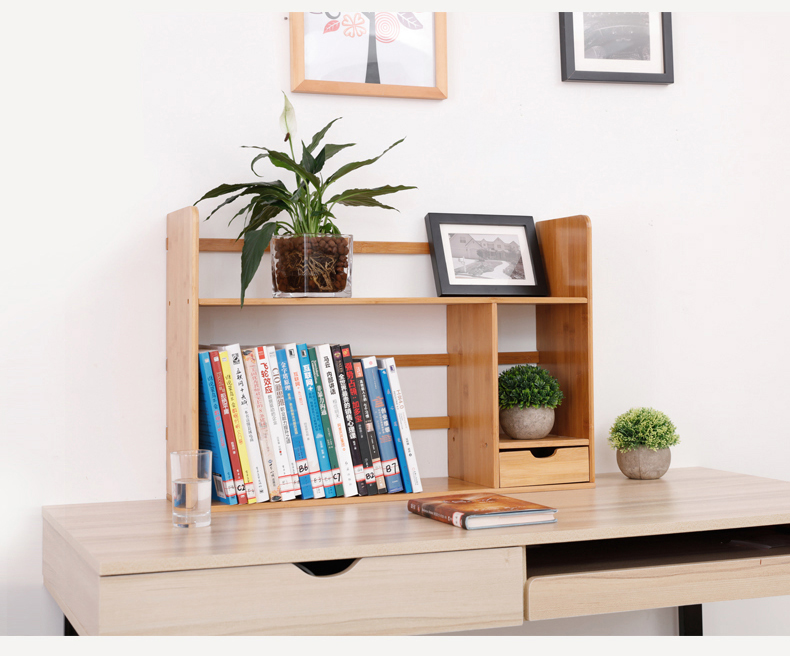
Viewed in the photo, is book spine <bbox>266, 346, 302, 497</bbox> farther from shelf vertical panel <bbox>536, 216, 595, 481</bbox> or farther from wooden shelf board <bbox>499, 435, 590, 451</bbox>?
shelf vertical panel <bbox>536, 216, 595, 481</bbox>

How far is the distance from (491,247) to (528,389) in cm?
32

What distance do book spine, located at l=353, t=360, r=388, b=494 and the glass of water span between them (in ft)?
1.04

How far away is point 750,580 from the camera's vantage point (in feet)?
4.48

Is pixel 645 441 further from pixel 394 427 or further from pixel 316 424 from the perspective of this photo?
pixel 316 424

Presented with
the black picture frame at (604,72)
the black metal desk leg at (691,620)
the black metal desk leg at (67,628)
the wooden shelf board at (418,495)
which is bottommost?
the black metal desk leg at (691,620)

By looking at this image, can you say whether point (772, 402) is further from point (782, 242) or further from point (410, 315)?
point (410, 315)

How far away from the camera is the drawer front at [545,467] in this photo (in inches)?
63.6

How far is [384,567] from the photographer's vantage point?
3.88 ft

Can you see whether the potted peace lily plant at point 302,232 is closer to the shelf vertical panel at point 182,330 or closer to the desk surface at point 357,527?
the shelf vertical panel at point 182,330

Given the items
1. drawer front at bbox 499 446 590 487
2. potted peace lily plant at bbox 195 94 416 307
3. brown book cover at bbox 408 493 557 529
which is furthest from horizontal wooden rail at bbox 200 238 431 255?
brown book cover at bbox 408 493 557 529

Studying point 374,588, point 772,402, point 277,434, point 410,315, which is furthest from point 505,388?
point 772,402

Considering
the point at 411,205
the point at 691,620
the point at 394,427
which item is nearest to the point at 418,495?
the point at 394,427

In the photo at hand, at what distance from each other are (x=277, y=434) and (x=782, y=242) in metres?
1.36

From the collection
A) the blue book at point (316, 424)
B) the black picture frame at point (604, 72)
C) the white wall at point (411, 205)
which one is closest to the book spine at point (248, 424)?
the blue book at point (316, 424)
